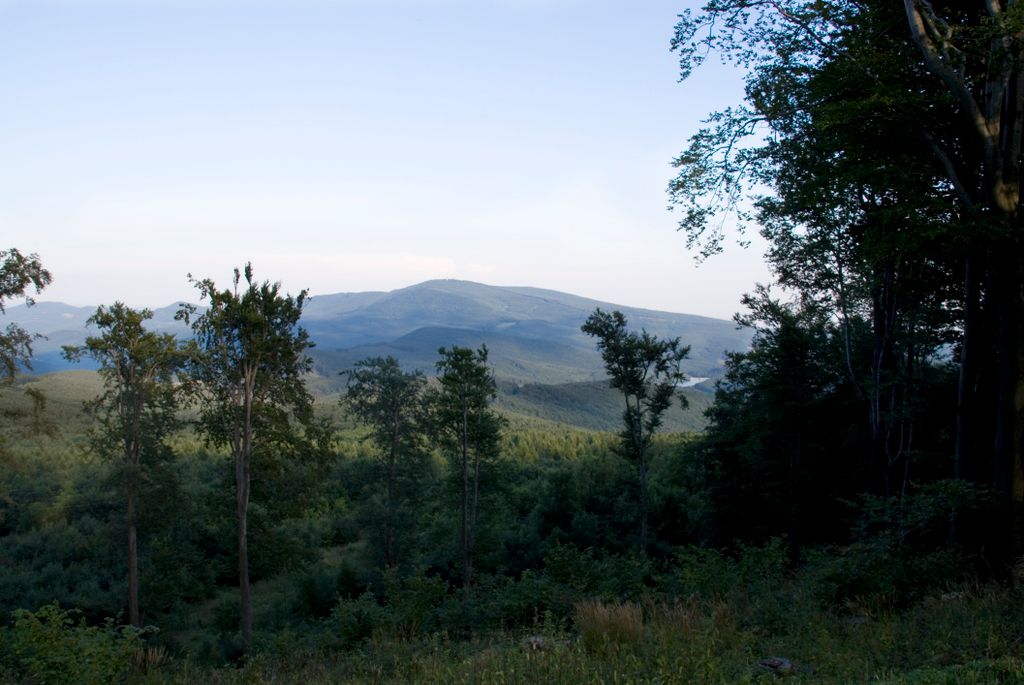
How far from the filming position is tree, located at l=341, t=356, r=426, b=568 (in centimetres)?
2995

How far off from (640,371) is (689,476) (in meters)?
8.80

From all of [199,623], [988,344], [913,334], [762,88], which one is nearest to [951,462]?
[913,334]

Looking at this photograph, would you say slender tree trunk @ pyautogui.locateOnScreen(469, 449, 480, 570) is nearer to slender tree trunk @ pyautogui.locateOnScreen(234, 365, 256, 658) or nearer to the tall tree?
slender tree trunk @ pyautogui.locateOnScreen(234, 365, 256, 658)

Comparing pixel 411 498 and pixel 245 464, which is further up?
pixel 245 464

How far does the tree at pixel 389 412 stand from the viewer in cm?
2995

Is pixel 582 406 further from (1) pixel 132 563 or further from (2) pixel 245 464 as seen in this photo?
(2) pixel 245 464

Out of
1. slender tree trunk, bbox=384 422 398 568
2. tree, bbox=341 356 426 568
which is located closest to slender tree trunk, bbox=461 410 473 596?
tree, bbox=341 356 426 568

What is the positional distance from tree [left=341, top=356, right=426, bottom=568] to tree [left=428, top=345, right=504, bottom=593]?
1867mm

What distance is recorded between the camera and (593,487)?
3731 centimetres

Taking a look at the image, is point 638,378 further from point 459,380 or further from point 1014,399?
point 1014,399

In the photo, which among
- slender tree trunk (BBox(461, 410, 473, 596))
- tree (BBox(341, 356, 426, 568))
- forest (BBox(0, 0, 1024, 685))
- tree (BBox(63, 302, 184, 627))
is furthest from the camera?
tree (BBox(341, 356, 426, 568))

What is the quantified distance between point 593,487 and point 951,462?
21220 mm

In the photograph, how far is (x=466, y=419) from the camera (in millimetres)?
27766

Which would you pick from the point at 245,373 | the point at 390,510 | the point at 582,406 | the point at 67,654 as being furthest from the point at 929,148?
the point at 582,406
